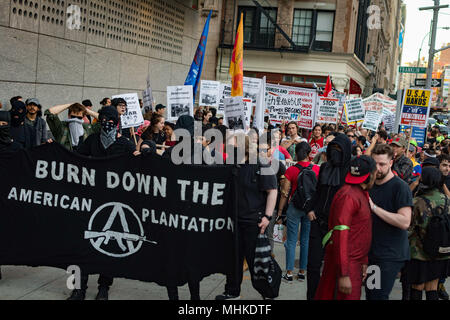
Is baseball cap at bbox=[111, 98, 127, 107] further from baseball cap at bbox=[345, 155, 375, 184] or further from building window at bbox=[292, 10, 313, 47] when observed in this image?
building window at bbox=[292, 10, 313, 47]

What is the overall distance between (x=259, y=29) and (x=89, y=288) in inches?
1195

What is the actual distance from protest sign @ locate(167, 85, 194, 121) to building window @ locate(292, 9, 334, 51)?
2495 cm

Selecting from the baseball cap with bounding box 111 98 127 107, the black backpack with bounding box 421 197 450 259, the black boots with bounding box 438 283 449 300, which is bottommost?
the black boots with bounding box 438 283 449 300

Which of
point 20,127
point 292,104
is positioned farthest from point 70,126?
point 292,104

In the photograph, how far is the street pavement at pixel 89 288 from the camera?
5863mm

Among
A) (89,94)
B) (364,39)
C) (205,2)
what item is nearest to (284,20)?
(205,2)

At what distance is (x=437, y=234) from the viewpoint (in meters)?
5.54

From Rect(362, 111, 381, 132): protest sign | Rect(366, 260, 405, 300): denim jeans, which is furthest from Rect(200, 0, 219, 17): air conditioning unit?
Rect(366, 260, 405, 300): denim jeans

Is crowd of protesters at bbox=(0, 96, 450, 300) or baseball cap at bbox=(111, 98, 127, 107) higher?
baseball cap at bbox=(111, 98, 127, 107)

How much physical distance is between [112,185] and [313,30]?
30368 millimetres

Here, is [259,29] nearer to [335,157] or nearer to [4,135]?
[4,135]

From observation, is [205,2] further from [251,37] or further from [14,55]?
[14,55]

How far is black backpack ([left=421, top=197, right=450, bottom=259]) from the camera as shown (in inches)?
219

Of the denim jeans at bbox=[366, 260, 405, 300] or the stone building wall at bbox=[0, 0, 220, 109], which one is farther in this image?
the stone building wall at bbox=[0, 0, 220, 109]
